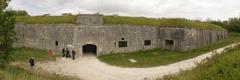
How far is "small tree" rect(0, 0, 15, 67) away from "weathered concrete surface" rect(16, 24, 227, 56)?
1245cm

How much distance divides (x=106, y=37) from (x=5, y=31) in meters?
14.0

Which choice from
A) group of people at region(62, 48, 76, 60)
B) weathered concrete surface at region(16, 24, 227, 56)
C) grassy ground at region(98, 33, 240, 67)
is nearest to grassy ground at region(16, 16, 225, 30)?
weathered concrete surface at region(16, 24, 227, 56)

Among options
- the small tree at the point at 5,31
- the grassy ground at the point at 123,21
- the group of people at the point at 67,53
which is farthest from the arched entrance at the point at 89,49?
the small tree at the point at 5,31

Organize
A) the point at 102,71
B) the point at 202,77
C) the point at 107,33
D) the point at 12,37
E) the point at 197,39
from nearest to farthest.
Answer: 1. the point at 202,77
2. the point at 12,37
3. the point at 102,71
4. the point at 107,33
5. the point at 197,39

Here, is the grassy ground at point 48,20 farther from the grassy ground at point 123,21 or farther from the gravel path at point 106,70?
the gravel path at point 106,70

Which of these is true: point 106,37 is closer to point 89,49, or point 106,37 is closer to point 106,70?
point 89,49

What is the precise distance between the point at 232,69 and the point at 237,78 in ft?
1.77

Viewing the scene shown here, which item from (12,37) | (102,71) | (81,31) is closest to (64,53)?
(81,31)

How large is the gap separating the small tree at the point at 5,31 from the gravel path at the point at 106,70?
400cm

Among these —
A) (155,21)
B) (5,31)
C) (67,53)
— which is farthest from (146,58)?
(5,31)

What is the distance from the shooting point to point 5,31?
2075cm

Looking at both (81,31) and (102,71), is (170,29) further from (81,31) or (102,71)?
(102,71)

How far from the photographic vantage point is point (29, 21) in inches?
1395

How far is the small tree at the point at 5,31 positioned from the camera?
67.9ft
